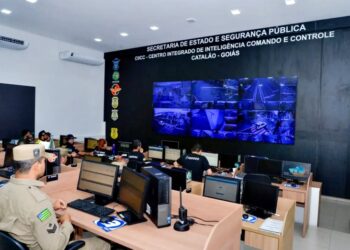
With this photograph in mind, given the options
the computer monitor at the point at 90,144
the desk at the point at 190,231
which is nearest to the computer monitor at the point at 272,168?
the desk at the point at 190,231

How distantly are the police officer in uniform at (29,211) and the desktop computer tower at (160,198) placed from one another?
669mm

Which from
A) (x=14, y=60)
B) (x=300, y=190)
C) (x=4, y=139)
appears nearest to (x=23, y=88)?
(x=14, y=60)

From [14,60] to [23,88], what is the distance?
0.71 m

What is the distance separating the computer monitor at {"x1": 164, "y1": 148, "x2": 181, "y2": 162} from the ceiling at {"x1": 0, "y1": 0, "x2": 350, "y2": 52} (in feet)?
9.37

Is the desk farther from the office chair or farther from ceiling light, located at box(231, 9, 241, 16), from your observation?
ceiling light, located at box(231, 9, 241, 16)

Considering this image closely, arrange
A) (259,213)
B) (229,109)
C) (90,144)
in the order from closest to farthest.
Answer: (259,213) → (229,109) → (90,144)

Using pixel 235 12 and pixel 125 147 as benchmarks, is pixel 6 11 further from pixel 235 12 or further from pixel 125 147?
pixel 235 12

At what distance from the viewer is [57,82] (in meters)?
7.88

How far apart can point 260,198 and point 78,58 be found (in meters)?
6.83

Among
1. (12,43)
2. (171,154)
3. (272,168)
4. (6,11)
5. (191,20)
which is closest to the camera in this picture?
(272,168)

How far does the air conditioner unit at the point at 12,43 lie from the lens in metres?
6.30

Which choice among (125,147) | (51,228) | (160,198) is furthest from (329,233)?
(125,147)

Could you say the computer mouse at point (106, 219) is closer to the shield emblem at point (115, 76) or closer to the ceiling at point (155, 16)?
the ceiling at point (155, 16)

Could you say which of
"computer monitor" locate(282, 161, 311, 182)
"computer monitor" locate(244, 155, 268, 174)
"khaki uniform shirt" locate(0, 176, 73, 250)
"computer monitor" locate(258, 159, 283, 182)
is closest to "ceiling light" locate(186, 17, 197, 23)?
"computer monitor" locate(244, 155, 268, 174)
